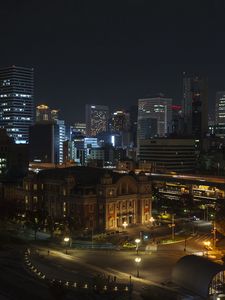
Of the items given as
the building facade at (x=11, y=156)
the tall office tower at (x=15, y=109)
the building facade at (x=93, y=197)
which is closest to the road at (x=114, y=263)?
the building facade at (x=93, y=197)

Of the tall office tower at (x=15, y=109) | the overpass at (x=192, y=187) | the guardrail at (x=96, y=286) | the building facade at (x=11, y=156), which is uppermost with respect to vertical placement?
the tall office tower at (x=15, y=109)

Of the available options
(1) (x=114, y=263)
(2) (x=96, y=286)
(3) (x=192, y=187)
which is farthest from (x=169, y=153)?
(2) (x=96, y=286)

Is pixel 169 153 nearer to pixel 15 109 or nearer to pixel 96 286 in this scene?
pixel 15 109

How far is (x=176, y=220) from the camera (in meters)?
67.5

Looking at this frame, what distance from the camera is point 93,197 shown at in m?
63.1

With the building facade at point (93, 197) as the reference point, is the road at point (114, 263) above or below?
below

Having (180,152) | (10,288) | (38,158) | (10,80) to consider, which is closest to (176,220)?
(10,288)

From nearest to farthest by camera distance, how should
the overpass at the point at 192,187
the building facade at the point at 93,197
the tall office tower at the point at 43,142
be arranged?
1. the building facade at the point at 93,197
2. the overpass at the point at 192,187
3. the tall office tower at the point at 43,142

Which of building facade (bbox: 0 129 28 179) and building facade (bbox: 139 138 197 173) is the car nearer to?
building facade (bbox: 0 129 28 179)

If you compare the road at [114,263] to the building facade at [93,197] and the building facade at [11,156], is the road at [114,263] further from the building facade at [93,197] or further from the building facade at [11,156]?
the building facade at [11,156]

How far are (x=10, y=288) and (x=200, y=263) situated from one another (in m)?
13.7

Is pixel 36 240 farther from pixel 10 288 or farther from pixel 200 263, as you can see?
pixel 200 263

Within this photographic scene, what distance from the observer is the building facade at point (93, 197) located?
6253cm

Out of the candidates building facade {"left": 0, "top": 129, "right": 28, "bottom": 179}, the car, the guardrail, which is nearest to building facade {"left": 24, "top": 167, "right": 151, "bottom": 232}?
the car
